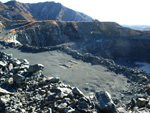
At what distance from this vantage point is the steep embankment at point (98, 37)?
35875 mm

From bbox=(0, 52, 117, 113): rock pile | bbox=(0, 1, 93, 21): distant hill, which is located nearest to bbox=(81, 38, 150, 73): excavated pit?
bbox=(0, 52, 117, 113): rock pile

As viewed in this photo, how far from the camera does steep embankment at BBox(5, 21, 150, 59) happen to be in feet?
118

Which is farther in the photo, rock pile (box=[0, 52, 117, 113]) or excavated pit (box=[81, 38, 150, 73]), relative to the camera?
excavated pit (box=[81, 38, 150, 73])

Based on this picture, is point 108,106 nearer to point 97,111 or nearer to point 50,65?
point 97,111

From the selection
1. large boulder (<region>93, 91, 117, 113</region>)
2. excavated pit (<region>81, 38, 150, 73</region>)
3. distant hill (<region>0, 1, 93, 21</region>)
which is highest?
distant hill (<region>0, 1, 93, 21</region>)

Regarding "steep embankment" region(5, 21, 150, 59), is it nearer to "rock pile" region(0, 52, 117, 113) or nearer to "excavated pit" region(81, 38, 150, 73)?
"excavated pit" region(81, 38, 150, 73)

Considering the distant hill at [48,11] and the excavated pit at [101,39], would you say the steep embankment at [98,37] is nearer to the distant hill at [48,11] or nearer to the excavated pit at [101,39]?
the excavated pit at [101,39]

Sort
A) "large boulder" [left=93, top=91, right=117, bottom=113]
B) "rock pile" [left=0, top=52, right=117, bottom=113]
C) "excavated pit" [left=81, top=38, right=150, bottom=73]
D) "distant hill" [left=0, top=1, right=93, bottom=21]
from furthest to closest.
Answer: "distant hill" [left=0, top=1, right=93, bottom=21] → "excavated pit" [left=81, top=38, right=150, bottom=73] → "rock pile" [left=0, top=52, right=117, bottom=113] → "large boulder" [left=93, top=91, right=117, bottom=113]

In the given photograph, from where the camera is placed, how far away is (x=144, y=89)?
9633 millimetres

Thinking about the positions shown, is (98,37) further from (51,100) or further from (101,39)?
(51,100)

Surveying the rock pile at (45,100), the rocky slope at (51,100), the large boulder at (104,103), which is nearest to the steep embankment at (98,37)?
the rocky slope at (51,100)

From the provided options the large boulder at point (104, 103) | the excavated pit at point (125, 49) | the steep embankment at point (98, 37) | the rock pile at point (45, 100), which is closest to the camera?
the large boulder at point (104, 103)

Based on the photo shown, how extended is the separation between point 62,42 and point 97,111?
A: 33.4m

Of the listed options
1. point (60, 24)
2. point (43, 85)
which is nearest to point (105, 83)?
point (43, 85)
